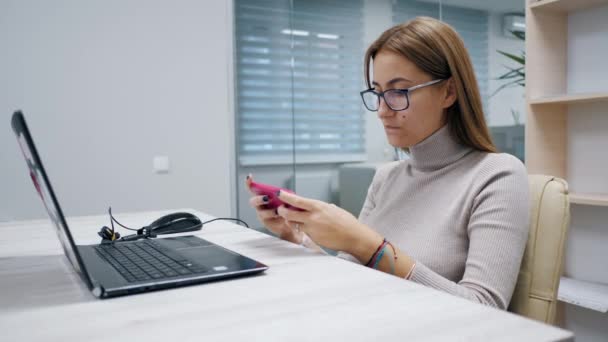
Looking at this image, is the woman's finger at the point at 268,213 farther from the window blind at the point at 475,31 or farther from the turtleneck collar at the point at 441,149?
the window blind at the point at 475,31

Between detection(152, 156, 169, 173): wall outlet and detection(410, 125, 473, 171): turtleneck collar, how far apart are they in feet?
6.74

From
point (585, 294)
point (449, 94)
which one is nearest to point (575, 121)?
point (585, 294)

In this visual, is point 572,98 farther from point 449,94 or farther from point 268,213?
point 268,213

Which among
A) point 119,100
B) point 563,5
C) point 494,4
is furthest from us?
point 119,100

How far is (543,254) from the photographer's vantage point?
90cm

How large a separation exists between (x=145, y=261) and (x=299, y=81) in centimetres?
245

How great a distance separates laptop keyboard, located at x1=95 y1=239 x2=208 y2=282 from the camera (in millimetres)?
731

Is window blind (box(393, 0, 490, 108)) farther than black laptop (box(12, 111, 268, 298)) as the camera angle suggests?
Yes

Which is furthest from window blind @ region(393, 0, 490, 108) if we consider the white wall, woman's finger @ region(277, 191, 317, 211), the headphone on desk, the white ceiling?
woman's finger @ region(277, 191, 317, 211)

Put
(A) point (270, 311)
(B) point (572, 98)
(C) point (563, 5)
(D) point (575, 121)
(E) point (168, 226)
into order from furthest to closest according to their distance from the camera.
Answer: (D) point (575, 121), (C) point (563, 5), (B) point (572, 98), (E) point (168, 226), (A) point (270, 311)

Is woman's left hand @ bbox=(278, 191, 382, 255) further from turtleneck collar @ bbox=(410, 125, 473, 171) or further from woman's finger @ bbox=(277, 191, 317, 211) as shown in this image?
turtleneck collar @ bbox=(410, 125, 473, 171)

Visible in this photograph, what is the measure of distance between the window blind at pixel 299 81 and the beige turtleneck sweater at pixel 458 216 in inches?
73.3

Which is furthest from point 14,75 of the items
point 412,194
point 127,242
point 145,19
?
point 412,194

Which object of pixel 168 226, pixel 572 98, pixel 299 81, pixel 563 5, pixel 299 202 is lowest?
pixel 168 226
